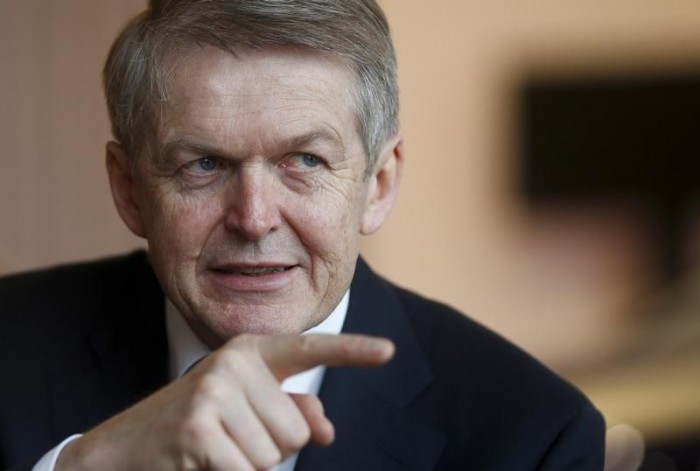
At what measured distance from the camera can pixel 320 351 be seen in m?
1.52

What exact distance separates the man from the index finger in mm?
373

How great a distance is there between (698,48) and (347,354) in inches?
166

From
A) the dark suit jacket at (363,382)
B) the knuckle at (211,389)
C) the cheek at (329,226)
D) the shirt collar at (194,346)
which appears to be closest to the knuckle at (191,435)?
the knuckle at (211,389)

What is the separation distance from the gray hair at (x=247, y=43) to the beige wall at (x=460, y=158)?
1.97 metres

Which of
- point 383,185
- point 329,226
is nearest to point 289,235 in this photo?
point 329,226

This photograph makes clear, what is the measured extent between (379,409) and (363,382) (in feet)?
0.18

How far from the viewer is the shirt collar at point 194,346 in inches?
89.7

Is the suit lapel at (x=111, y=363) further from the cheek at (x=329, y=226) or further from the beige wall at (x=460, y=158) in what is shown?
the beige wall at (x=460, y=158)

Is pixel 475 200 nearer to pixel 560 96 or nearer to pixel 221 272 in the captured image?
pixel 560 96

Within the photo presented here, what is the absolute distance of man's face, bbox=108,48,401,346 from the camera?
6.72 ft

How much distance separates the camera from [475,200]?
5.03 meters

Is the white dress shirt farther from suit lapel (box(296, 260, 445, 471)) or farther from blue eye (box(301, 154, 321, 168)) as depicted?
blue eye (box(301, 154, 321, 168))

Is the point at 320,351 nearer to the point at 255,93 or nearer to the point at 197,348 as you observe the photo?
the point at 255,93

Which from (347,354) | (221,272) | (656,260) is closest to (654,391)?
(656,260)
